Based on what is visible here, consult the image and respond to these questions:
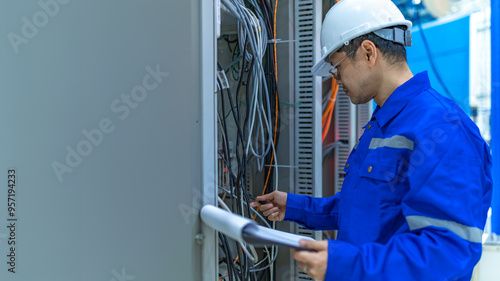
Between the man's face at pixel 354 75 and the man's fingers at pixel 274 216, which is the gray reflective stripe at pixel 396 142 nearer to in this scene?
the man's face at pixel 354 75

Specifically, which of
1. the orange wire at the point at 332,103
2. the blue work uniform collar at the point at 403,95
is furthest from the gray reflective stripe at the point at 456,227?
the orange wire at the point at 332,103

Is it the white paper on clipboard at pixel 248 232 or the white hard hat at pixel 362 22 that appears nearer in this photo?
the white paper on clipboard at pixel 248 232

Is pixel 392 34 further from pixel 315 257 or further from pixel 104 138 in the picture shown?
pixel 104 138

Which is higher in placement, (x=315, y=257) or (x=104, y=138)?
(x=104, y=138)

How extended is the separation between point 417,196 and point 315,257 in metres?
0.25

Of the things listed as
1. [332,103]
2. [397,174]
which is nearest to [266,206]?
[397,174]

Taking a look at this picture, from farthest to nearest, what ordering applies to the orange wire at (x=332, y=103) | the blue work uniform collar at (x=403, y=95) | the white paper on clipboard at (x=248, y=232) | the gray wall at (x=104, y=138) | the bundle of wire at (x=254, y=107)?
the orange wire at (x=332, y=103)
the bundle of wire at (x=254, y=107)
the blue work uniform collar at (x=403, y=95)
the gray wall at (x=104, y=138)
the white paper on clipboard at (x=248, y=232)

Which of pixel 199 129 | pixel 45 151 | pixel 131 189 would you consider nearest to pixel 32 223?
pixel 45 151

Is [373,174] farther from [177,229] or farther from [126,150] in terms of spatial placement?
[126,150]

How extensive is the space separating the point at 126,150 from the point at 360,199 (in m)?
0.59

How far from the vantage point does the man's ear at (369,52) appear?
36.3 inches

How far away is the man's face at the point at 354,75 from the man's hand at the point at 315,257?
0.46m

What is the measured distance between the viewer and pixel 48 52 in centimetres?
90

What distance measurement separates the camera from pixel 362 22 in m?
0.94
